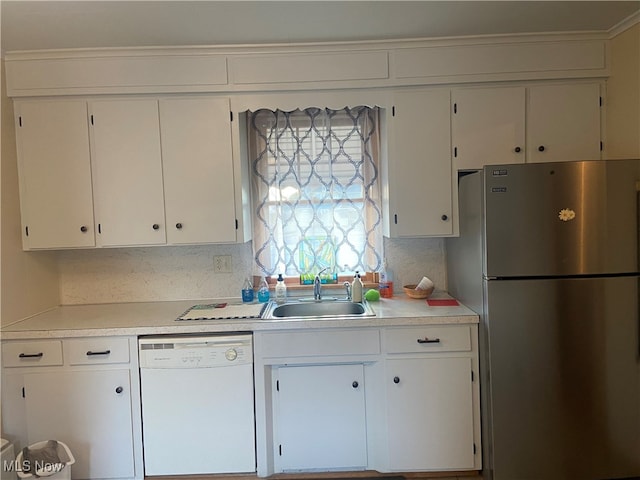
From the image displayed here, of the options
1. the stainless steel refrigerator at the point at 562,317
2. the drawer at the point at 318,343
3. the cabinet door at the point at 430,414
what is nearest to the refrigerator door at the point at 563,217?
the stainless steel refrigerator at the point at 562,317

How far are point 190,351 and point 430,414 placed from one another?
1278 mm

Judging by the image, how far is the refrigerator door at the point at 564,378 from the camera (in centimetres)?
189

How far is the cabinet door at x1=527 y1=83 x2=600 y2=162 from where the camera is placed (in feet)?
7.39

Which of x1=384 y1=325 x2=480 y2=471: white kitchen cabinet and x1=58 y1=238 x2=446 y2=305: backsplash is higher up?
x1=58 y1=238 x2=446 y2=305: backsplash

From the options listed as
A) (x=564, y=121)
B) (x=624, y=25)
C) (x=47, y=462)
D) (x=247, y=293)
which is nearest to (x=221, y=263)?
(x=247, y=293)

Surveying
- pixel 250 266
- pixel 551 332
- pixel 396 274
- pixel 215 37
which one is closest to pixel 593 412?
pixel 551 332

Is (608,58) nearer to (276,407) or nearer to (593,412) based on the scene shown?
(593,412)

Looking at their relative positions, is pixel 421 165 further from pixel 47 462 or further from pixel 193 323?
pixel 47 462

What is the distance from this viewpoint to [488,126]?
7.48 feet

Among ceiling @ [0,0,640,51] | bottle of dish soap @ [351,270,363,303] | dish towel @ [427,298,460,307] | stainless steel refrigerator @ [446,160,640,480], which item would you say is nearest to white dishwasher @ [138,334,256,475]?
bottle of dish soap @ [351,270,363,303]

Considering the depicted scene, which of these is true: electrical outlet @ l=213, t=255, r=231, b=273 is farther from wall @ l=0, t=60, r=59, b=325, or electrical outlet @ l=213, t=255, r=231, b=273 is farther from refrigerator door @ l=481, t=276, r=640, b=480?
refrigerator door @ l=481, t=276, r=640, b=480

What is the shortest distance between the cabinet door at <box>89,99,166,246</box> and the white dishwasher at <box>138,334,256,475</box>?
656 millimetres

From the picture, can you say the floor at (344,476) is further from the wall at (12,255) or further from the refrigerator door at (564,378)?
the wall at (12,255)

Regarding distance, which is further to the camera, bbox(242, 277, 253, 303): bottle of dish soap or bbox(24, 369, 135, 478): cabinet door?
bbox(242, 277, 253, 303): bottle of dish soap
